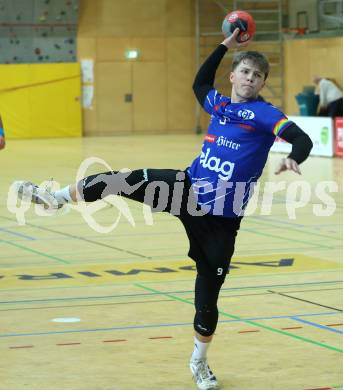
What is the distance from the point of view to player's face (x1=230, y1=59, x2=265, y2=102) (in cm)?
623

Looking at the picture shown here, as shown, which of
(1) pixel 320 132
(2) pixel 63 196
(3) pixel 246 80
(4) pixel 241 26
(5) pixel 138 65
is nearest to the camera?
(3) pixel 246 80

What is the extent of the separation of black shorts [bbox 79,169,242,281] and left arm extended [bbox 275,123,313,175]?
699 mm

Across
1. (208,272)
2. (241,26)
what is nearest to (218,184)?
(208,272)

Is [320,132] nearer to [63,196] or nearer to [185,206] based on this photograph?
[63,196]

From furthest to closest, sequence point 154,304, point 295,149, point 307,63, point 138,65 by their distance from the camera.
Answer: point 138,65 → point 307,63 → point 154,304 → point 295,149

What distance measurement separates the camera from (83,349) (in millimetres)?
7281

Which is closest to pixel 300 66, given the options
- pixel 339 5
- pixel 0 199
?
pixel 339 5

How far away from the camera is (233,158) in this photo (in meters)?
6.30

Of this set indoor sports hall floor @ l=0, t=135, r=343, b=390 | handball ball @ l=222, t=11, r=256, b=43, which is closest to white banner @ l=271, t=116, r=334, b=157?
indoor sports hall floor @ l=0, t=135, r=343, b=390

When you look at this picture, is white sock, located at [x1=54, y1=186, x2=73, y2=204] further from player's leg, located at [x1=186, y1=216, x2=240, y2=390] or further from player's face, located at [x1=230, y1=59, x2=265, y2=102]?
player's face, located at [x1=230, y1=59, x2=265, y2=102]

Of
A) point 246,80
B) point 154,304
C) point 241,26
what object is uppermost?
point 241,26

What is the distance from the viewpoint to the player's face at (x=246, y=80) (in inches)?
245

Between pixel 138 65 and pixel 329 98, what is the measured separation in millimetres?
9899

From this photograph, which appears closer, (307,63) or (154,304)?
(154,304)
